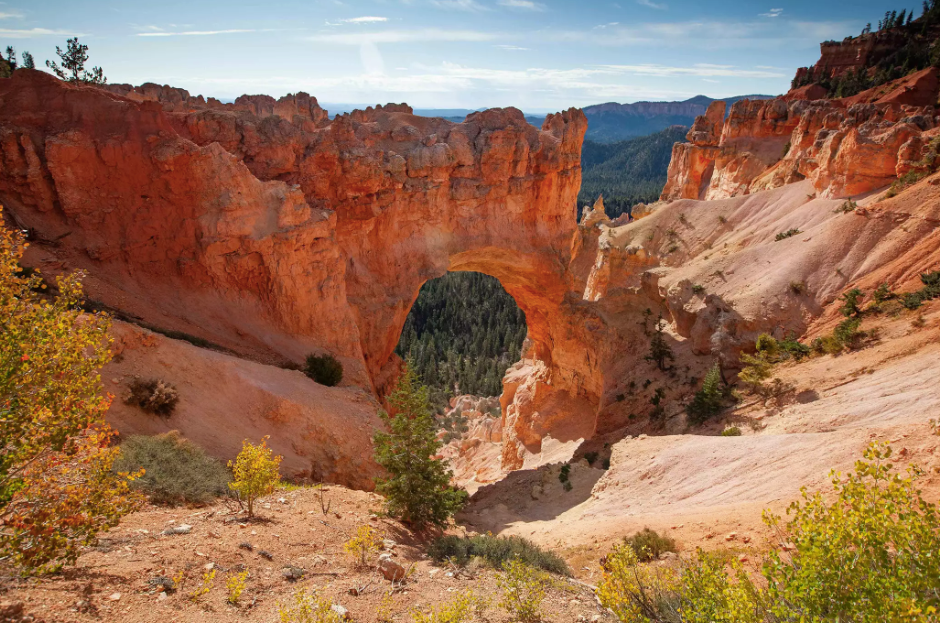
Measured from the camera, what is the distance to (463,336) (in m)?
64.8

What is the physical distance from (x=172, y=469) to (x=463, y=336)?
54.4 meters

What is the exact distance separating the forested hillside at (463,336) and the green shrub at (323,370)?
26326mm

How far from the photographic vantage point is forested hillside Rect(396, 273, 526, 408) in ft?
174

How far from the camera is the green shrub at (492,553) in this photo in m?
10.9

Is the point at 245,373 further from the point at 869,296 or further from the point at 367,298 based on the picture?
the point at 869,296

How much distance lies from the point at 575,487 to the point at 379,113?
22772 mm

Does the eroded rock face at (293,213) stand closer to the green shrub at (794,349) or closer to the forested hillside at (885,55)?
the green shrub at (794,349)

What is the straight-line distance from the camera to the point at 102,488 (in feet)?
19.1

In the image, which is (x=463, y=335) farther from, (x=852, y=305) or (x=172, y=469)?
(x=172, y=469)

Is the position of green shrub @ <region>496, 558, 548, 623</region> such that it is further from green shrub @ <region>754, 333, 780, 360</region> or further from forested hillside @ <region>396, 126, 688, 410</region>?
forested hillside @ <region>396, 126, 688, 410</region>

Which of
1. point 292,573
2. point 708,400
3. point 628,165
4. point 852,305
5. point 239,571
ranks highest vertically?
point 628,165

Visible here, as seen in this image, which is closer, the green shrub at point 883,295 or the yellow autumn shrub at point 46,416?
the yellow autumn shrub at point 46,416

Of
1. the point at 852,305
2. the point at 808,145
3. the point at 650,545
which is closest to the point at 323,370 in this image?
the point at 650,545

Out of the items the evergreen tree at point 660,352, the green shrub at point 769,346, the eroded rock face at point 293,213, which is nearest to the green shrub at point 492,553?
the eroded rock face at point 293,213
